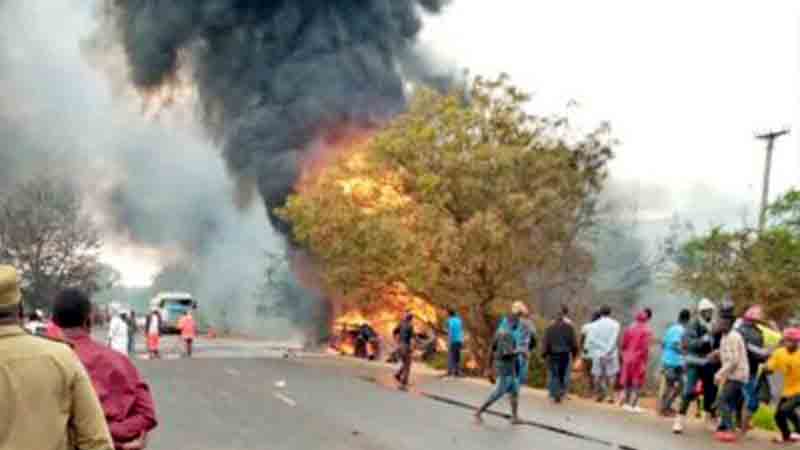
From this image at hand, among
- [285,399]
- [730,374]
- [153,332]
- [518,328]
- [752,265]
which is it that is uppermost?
[752,265]

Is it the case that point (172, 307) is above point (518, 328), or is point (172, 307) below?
below

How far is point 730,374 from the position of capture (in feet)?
41.8

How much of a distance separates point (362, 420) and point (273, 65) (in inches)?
1171

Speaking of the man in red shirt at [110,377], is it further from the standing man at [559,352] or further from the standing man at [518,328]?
the standing man at [559,352]

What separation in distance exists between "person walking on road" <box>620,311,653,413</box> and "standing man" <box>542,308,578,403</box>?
1.08 metres

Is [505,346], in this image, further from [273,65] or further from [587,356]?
[273,65]

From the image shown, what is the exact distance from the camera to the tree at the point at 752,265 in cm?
2469

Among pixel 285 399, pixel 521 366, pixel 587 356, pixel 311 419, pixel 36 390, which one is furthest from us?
pixel 587 356

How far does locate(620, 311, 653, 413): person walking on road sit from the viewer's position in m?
17.2

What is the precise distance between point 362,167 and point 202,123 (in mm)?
16690

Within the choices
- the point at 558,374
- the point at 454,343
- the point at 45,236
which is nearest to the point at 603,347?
the point at 558,374

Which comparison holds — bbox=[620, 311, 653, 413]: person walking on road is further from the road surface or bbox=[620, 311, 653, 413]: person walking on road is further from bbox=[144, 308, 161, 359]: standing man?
bbox=[144, 308, 161, 359]: standing man

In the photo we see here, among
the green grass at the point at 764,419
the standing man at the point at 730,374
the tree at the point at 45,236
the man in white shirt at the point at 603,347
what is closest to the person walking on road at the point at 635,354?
the man in white shirt at the point at 603,347

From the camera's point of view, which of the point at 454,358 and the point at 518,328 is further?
the point at 454,358
